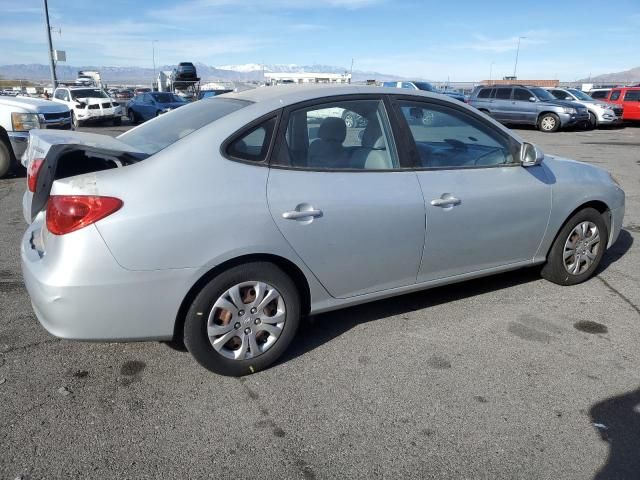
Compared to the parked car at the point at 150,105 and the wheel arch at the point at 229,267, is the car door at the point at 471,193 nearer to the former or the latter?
the wheel arch at the point at 229,267

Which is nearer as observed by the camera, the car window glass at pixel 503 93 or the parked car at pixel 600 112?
the parked car at pixel 600 112

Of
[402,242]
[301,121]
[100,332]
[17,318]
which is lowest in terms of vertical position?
[17,318]

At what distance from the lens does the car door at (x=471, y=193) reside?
3504mm

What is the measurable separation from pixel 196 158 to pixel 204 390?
128cm

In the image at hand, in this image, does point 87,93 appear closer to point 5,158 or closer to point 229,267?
point 5,158

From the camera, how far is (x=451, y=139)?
386cm

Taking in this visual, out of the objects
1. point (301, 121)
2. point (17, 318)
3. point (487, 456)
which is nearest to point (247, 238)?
point (301, 121)

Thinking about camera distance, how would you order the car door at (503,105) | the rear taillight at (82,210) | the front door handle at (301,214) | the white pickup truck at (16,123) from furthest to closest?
the car door at (503,105), the white pickup truck at (16,123), the front door handle at (301,214), the rear taillight at (82,210)

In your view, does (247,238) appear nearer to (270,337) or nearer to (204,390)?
(270,337)

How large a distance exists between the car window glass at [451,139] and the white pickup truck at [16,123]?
7146 millimetres

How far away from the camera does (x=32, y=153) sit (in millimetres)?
3344

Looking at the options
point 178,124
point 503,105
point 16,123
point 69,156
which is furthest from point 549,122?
point 69,156

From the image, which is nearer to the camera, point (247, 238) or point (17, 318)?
point (247, 238)

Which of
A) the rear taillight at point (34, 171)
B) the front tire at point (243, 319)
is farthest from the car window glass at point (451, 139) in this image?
the rear taillight at point (34, 171)
